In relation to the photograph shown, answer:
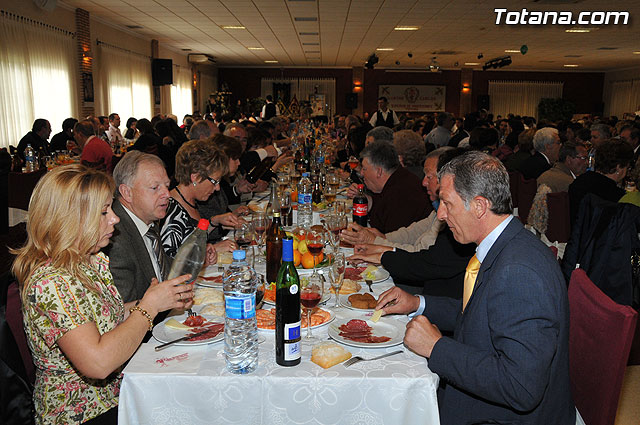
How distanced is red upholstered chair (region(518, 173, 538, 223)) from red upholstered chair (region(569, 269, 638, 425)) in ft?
13.2

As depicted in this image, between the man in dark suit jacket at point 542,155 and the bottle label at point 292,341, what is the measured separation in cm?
535

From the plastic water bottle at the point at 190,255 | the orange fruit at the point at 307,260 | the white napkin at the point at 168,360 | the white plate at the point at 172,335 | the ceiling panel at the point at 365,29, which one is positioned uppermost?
the ceiling panel at the point at 365,29

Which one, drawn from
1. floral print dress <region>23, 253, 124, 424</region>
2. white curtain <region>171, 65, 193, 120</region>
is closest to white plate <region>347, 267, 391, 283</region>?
floral print dress <region>23, 253, 124, 424</region>

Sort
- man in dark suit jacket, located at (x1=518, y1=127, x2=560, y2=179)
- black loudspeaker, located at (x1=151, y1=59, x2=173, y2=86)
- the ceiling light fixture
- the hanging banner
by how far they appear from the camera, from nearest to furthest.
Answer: man in dark suit jacket, located at (x1=518, y1=127, x2=560, y2=179) < the ceiling light fixture < black loudspeaker, located at (x1=151, y1=59, x2=173, y2=86) < the hanging banner

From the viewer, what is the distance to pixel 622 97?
2269 centimetres

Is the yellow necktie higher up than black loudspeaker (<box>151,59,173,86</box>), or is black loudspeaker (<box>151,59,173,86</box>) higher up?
black loudspeaker (<box>151,59,173,86</box>)

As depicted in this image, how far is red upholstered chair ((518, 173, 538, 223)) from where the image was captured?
18.9 feet

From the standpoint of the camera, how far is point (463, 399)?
5.44ft

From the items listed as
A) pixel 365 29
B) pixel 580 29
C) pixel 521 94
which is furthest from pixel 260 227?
pixel 521 94

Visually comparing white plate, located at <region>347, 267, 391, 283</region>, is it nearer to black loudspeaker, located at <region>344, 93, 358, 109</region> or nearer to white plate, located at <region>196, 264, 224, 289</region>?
white plate, located at <region>196, 264, 224, 289</region>

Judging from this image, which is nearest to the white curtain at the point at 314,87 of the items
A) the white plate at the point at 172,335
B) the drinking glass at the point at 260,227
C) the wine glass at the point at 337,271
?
the drinking glass at the point at 260,227

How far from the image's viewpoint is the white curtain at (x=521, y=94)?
24625 mm

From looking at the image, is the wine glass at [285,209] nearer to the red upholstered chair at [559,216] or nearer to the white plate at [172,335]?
the white plate at [172,335]

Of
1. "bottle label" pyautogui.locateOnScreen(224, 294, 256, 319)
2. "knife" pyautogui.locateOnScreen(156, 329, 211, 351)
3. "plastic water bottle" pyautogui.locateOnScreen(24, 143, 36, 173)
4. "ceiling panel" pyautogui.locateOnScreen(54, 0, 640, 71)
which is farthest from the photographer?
"ceiling panel" pyautogui.locateOnScreen(54, 0, 640, 71)
